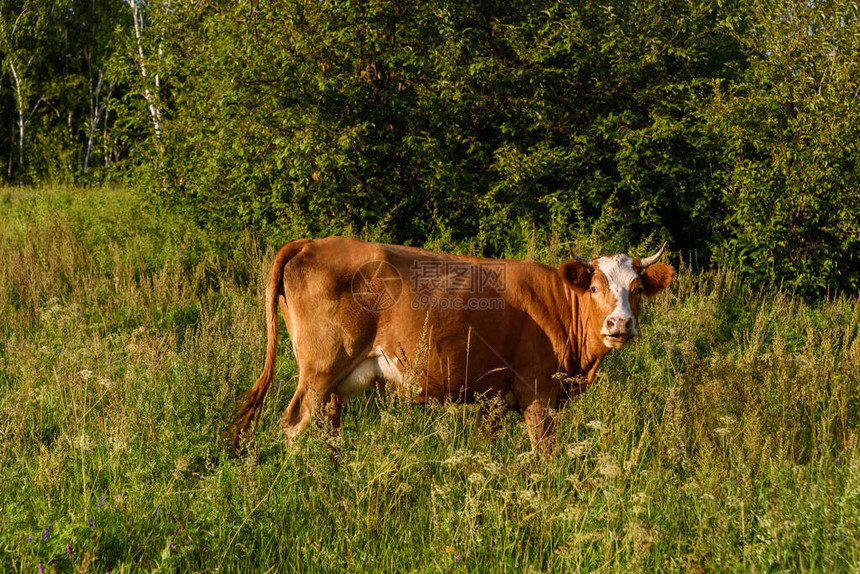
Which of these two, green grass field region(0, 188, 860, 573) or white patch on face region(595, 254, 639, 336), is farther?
white patch on face region(595, 254, 639, 336)

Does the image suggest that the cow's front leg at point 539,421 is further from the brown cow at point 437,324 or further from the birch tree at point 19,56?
the birch tree at point 19,56

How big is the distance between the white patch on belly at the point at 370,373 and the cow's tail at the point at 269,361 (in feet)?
1.57

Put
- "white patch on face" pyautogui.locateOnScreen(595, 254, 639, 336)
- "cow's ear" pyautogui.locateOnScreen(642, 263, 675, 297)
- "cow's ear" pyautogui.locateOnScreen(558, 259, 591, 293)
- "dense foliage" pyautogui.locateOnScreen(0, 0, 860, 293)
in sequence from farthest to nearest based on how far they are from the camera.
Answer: "dense foliage" pyautogui.locateOnScreen(0, 0, 860, 293) < "cow's ear" pyautogui.locateOnScreen(642, 263, 675, 297) < "cow's ear" pyautogui.locateOnScreen(558, 259, 591, 293) < "white patch on face" pyautogui.locateOnScreen(595, 254, 639, 336)

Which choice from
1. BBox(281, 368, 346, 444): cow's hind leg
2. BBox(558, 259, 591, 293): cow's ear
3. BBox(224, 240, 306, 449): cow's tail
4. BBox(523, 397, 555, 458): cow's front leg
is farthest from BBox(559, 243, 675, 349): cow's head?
BBox(224, 240, 306, 449): cow's tail

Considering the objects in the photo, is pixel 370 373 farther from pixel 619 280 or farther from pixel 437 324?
pixel 619 280

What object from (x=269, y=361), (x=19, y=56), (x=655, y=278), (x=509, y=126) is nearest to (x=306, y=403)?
(x=269, y=361)

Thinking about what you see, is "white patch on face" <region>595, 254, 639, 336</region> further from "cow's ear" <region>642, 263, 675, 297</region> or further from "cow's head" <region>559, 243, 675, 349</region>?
"cow's ear" <region>642, 263, 675, 297</region>

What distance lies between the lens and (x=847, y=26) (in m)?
7.66

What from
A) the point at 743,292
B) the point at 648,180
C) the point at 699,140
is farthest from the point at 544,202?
the point at 743,292

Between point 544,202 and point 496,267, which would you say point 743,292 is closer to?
point 544,202

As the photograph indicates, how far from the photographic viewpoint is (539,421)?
14.6ft

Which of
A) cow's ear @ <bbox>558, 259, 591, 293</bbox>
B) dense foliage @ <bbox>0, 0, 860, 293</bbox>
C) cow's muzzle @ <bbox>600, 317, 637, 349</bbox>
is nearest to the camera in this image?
cow's muzzle @ <bbox>600, 317, 637, 349</bbox>

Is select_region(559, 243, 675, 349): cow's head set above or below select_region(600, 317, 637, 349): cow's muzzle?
above

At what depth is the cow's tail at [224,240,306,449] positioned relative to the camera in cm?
408
